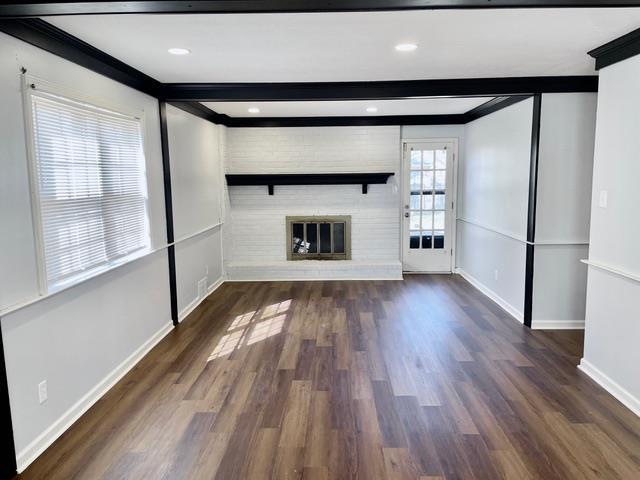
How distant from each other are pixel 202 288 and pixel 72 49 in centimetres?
329

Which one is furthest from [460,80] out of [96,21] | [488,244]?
[96,21]

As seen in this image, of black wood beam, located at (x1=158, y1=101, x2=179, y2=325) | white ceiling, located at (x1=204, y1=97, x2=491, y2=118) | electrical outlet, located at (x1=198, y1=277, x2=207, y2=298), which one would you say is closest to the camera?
black wood beam, located at (x1=158, y1=101, x2=179, y2=325)

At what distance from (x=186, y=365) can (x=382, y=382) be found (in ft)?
A: 5.14

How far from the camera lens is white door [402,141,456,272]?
6680 mm

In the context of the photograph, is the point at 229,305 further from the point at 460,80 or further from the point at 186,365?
the point at 460,80

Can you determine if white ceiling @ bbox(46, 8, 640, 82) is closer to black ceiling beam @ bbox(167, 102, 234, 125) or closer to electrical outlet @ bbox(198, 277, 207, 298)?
black ceiling beam @ bbox(167, 102, 234, 125)

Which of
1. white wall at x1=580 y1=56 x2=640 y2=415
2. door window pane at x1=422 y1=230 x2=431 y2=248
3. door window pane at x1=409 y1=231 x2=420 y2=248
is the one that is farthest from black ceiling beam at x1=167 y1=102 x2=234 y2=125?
white wall at x1=580 y1=56 x2=640 y2=415

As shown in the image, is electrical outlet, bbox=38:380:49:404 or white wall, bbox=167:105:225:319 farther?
white wall, bbox=167:105:225:319

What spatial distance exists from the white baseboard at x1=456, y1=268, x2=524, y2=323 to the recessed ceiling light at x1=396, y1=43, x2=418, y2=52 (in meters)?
2.92

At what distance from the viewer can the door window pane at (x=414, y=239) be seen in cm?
685

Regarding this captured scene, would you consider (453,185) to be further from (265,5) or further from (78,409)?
(78,409)

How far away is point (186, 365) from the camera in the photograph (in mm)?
3592

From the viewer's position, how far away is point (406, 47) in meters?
2.94

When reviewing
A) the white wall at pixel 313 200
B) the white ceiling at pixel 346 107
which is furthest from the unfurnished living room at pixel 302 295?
the white wall at pixel 313 200
